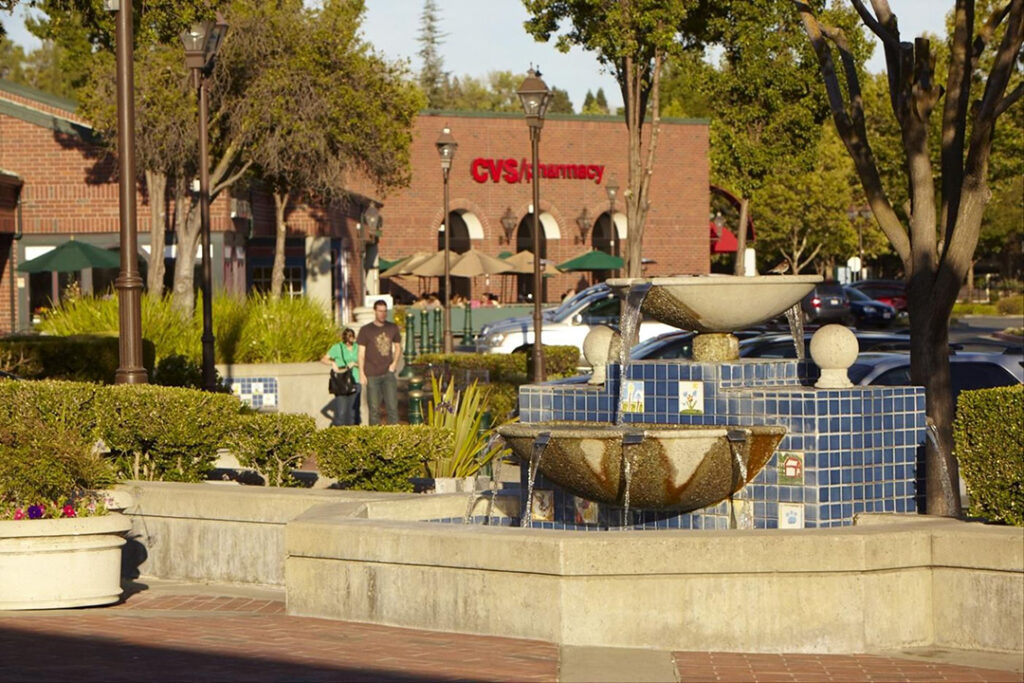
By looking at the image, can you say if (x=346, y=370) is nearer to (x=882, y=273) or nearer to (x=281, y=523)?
(x=281, y=523)

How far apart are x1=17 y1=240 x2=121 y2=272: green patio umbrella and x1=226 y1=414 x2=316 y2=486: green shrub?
19853 mm

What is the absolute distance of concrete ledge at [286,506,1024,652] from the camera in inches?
352

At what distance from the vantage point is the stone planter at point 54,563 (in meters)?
10.1

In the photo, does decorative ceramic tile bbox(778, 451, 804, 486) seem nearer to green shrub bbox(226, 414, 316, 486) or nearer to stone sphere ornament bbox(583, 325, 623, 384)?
stone sphere ornament bbox(583, 325, 623, 384)

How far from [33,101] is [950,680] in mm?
31282

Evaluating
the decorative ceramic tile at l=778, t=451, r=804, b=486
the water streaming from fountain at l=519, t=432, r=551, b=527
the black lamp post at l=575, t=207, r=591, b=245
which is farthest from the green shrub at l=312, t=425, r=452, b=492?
the black lamp post at l=575, t=207, r=591, b=245

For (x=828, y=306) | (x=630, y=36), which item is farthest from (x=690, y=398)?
(x=828, y=306)

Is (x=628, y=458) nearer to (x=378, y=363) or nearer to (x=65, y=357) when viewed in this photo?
(x=65, y=357)

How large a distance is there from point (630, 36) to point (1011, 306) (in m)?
46.1

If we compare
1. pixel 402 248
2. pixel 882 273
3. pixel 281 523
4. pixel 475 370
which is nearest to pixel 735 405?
pixel 281 523

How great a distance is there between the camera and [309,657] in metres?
8.55

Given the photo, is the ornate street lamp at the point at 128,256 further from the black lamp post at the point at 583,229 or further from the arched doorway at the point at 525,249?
the black lamp post at the point at 583,229

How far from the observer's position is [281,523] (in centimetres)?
1127

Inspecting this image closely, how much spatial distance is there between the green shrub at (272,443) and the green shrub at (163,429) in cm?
16
